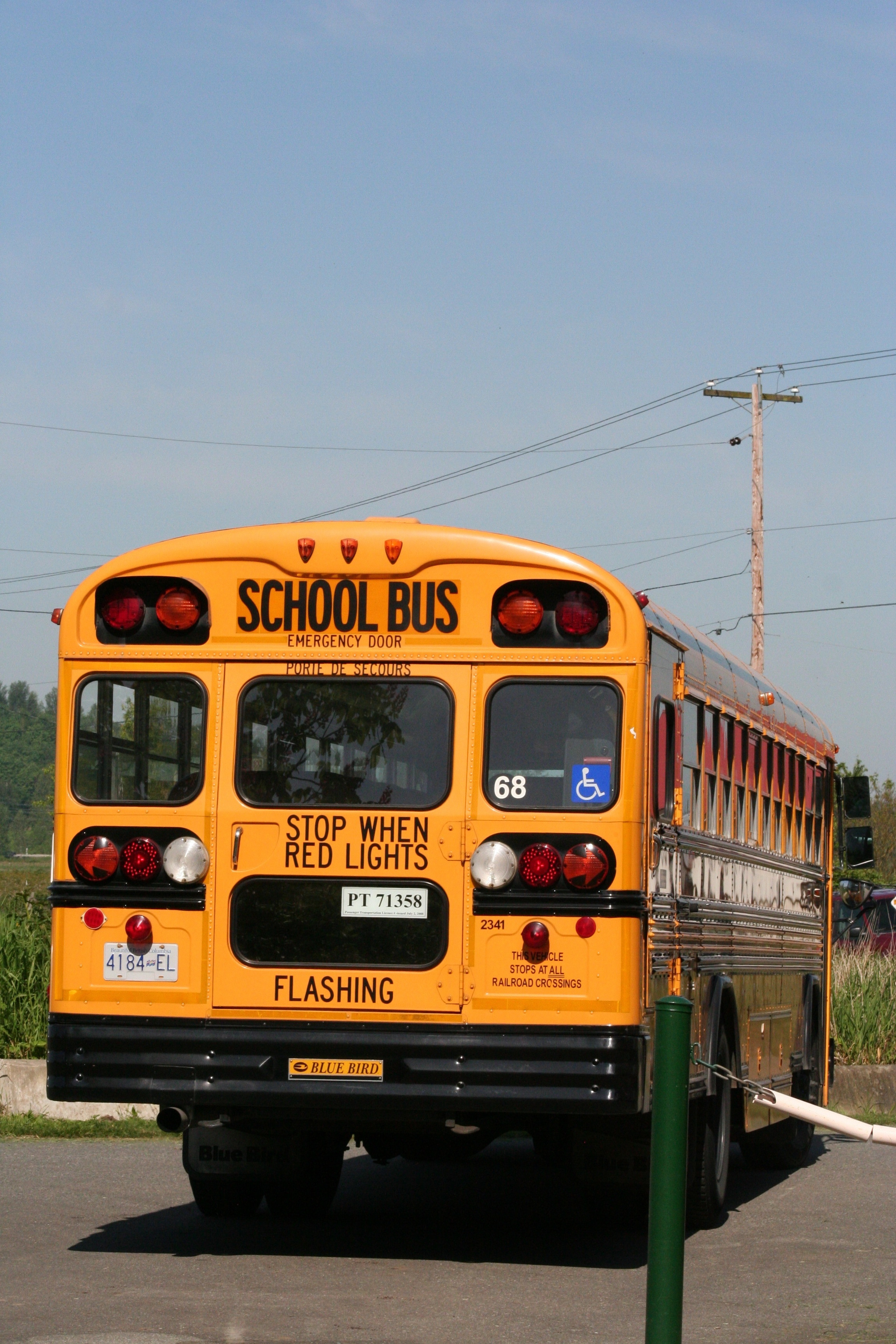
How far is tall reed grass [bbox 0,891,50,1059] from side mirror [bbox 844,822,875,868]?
19.0 feet

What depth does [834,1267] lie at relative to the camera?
8.47 metres

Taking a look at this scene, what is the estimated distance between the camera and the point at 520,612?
808 centimetres

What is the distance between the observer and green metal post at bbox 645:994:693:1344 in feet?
15.6

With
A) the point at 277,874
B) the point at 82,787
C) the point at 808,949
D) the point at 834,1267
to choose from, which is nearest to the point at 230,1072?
the point at 277,874

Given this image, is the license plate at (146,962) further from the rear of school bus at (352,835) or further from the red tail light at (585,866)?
the red tail light at (585,866)

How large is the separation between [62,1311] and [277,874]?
188 cm

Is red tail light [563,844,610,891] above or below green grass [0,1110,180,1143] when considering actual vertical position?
above

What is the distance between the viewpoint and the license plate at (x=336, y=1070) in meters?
7.79

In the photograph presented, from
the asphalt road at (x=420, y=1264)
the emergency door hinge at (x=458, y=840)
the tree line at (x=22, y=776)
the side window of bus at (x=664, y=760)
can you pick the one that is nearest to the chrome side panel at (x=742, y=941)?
the side window of bus at (x=664, y=760)

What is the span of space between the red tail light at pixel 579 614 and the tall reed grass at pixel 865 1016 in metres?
8.80

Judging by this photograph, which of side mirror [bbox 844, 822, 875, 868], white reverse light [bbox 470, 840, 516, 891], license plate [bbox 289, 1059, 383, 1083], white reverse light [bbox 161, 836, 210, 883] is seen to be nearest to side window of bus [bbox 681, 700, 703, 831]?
white reverse light [bbox 470, 840, 516, 891]

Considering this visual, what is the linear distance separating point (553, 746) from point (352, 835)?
0.90m

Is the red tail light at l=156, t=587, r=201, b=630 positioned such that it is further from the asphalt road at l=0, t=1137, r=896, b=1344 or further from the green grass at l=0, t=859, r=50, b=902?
the green grass at l=0, t=859, r=50, b=902

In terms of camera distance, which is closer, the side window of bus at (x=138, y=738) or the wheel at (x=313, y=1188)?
the side window of bus at (x=138, y=738)
